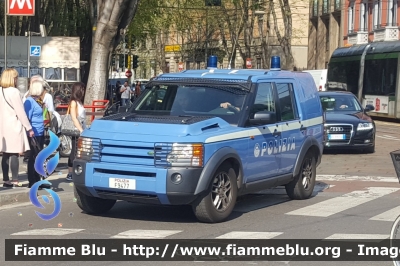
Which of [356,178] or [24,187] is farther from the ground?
[24,187]

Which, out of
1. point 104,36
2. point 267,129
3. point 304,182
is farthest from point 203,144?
point 104,36

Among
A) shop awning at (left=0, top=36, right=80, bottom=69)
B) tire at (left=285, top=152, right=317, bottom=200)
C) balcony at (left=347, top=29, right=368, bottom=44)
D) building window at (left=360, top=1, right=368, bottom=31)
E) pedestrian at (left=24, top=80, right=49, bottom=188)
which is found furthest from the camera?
building window at (left=360, top=1, right=368, bottom=31)

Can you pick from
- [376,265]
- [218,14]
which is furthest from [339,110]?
[218,14]

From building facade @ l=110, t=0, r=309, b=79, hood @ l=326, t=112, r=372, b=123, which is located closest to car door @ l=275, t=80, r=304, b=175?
hood @ l=326, t=112, r=372, b=123

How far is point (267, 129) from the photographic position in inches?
453

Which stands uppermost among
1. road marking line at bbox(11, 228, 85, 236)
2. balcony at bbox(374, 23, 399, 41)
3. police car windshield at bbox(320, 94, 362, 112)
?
balcony at bbox(374, 23, 399, 41)

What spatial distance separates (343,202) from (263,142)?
204 cm

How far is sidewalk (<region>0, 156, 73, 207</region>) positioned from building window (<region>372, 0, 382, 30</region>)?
44.9 metres

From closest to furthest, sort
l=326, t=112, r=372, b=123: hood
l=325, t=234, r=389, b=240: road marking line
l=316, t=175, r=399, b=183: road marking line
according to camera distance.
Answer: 1. l=325, t=234, r=389, b=240: road marking line
2. l=316, t=175, r=399, b=183: road marking line
3. l=326, t=112, r=372, b=123: hood

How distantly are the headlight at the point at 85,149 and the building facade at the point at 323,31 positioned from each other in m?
57.7

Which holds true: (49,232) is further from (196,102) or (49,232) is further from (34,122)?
(34,122)

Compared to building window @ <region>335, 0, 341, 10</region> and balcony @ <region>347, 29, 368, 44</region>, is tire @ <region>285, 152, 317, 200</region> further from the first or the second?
building window @ <region>335, 0, 341, 10</region>

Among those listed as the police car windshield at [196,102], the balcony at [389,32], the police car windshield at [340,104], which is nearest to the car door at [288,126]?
the police car windshield at [196,102]

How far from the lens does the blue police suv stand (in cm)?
995
